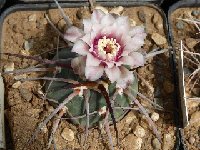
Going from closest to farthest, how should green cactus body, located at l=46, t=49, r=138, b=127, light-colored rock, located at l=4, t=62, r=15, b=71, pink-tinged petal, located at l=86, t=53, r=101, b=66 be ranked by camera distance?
pink-tinged petal, located at l=86, t=53, r=101, b=66 → green cactus body, located at l=46, t=49, r=138, b=127 → light-colored rock, located at l=4, t=62, r=15, b=71

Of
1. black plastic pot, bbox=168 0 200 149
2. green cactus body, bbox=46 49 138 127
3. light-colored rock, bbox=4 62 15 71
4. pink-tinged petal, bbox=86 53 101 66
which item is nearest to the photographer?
pink-tinged petal, bbox=86 53 101 66

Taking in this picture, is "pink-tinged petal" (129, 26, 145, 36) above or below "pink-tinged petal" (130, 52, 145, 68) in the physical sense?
above

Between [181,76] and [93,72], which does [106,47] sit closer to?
[93,72]

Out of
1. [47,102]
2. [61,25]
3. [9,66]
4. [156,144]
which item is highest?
[61,25]

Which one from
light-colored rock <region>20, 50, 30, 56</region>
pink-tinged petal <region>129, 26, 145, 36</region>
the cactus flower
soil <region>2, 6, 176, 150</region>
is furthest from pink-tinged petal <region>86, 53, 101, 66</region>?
light-colored rock <region>20, 50, 30, 56</region>

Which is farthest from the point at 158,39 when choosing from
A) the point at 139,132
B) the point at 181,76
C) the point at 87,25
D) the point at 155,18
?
the point at 87,25

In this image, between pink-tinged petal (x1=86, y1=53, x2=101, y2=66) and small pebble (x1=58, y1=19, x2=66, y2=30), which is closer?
pink-tinged petal (x1=86, y1=53, x2=101, y2=66)

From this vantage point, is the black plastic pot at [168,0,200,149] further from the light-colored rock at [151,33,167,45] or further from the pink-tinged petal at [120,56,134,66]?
the pink-tinged petal at [120,56,134,66]
